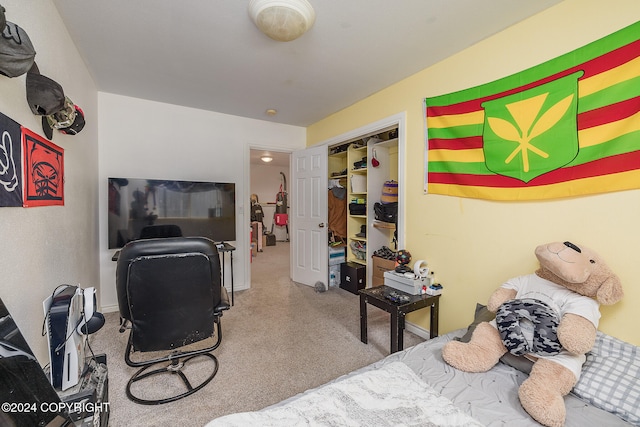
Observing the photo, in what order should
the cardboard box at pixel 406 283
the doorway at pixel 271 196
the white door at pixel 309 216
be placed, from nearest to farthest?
the cardboard box at pixel 406 283 → the white door at pixel 309 216 → the doorway at pixel 271 196

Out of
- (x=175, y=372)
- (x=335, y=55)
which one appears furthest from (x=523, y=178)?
(x=175, y=372)

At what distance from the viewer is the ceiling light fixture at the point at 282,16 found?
1.43 metres

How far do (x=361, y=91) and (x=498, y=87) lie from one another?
132cm

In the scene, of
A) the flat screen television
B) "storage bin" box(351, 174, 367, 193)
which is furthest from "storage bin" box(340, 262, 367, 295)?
the flat screen television

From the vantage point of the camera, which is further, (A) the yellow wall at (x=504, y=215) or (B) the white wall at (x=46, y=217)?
(A) the yellow wall at (x=504, y=215)

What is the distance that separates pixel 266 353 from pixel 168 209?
1.84 meters

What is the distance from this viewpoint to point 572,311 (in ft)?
4.17

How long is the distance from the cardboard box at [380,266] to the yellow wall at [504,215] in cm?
70

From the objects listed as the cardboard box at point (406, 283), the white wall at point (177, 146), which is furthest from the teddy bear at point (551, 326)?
the white wall at point (177, 146)

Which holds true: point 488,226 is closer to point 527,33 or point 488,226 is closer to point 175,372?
point 527,33

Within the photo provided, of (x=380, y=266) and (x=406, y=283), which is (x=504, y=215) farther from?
(x=380, y=266)

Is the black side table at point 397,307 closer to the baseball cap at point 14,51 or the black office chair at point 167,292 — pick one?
the black office chair at point 167,292

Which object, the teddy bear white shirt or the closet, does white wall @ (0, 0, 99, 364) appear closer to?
the teddy bear white shirt

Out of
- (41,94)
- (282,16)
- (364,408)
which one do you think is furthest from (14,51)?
(364,408)
